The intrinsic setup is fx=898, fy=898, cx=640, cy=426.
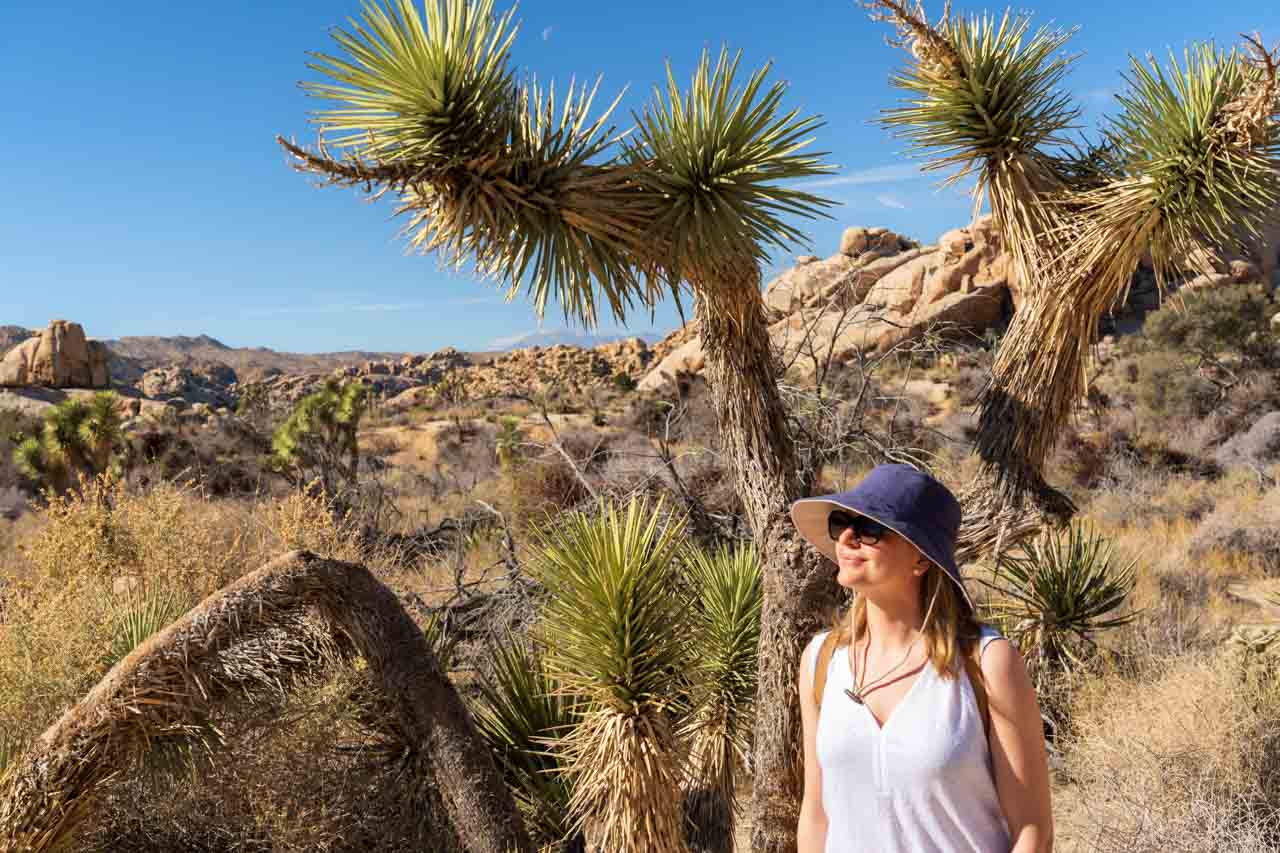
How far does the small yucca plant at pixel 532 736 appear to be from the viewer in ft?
14.1

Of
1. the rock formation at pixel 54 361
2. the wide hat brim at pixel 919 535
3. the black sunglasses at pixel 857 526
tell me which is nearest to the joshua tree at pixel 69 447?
the black sunglasses at pixel 857 526

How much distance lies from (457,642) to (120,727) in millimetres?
3340

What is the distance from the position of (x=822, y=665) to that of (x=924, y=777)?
457 millimetres

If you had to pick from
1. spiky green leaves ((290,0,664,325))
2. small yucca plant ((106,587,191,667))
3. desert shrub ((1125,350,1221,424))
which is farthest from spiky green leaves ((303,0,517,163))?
desert shrub ((1125,350,1221,424))

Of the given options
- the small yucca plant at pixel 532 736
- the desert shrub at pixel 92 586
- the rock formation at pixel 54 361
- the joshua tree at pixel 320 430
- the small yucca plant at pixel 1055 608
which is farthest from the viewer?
the rock formation at pixel 54 361

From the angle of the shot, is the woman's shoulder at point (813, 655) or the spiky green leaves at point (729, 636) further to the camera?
the spiky green leaves at point (729, 636)

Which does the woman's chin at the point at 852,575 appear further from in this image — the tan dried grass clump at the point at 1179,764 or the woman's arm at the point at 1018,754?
the tan dried grass clump at the point at 1179,764

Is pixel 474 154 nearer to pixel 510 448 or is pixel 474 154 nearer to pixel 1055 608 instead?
pixel 1055 608

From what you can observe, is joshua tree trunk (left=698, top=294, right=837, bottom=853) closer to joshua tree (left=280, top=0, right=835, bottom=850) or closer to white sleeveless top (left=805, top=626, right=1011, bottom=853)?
joshua tree (left=280, top=0, right=835, bottom=850)

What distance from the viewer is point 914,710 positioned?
6.59ft

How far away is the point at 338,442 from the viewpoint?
18234 millimetres

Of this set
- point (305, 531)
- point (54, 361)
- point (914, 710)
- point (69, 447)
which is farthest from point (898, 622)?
point (54, 361)

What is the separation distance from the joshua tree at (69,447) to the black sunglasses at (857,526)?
17.9m

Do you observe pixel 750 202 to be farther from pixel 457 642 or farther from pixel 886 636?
pixel 457 642
